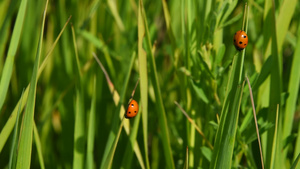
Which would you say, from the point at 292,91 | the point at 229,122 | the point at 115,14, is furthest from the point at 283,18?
the point at 115,14

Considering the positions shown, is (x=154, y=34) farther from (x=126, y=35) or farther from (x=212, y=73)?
(x=212, y=73)

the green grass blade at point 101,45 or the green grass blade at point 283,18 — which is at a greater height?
the green grass blade at point 283,18

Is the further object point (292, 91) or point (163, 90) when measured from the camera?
point (163, 90)

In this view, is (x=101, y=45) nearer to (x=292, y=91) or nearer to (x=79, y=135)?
(x=79, y=135)

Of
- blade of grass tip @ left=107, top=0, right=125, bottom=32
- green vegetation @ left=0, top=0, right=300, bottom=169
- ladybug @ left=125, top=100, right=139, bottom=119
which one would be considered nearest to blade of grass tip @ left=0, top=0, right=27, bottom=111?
green vegetation @ left=0, top=0, right=300, bottom=169

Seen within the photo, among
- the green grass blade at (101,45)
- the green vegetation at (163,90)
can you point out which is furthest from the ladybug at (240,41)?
the green grass blade at (101,45)

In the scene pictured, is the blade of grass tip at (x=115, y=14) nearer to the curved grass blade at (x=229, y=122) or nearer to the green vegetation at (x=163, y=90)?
the green vegetation at (x=163, y=90)

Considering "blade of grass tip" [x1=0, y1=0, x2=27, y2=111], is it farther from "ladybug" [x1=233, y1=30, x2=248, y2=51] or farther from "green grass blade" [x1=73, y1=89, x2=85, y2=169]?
"ladybug" [x1=233, y1=30, x2=248, y2=51]

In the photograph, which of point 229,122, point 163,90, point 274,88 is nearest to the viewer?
point 229,122

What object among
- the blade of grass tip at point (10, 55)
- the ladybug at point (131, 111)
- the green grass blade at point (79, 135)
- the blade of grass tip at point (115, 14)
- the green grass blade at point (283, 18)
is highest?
the blade of grass tip at point (115, 14)
